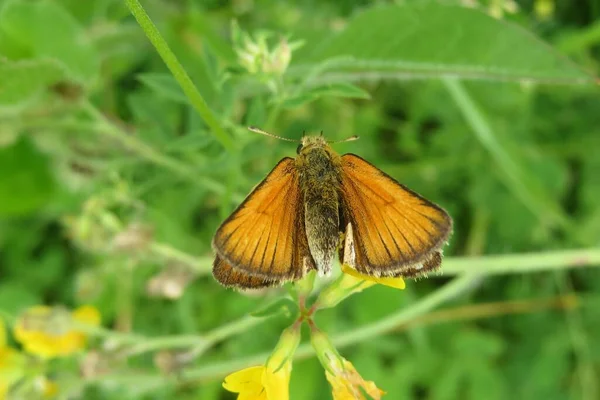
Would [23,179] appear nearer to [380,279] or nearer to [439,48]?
[439,48]

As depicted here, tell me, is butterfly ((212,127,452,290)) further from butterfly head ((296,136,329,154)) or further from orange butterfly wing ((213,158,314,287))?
butterfly head ((296,136,329,154))

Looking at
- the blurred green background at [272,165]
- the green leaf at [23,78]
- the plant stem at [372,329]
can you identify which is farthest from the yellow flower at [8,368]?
the green leaf at [23,78]

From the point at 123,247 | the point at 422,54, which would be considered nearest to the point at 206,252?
the point at 123,247

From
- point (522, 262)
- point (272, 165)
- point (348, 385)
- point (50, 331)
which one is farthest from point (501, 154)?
point (50, 331)

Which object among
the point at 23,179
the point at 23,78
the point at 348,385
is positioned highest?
the point at 23,179

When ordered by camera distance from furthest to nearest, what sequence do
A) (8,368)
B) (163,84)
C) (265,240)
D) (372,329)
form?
(8,368) → (372,329) → (163,84) → (265,240)

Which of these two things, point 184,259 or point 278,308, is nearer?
point 278,308

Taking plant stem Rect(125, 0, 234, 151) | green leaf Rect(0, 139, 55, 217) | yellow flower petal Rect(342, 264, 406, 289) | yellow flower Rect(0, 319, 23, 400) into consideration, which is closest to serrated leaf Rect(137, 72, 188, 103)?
plant stem Rect(125, 0, 234, 151)
